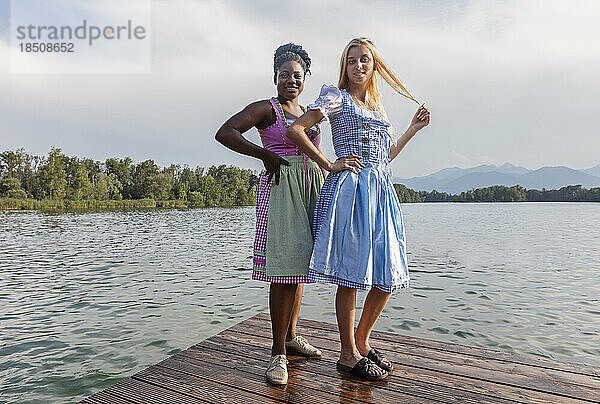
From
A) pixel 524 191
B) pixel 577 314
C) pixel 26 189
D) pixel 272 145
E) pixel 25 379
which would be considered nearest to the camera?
pixel 272 145

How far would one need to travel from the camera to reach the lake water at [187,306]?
472cm

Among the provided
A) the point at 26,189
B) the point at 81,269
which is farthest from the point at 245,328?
the point at 26,189

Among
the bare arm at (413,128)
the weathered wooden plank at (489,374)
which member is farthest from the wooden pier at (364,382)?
the bare arm at (413,128)

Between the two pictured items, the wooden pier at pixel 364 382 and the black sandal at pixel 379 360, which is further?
the black sandal at pixel 379 360

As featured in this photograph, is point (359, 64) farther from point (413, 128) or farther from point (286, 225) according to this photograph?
point (286, 225)

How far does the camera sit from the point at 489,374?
2.62 meters

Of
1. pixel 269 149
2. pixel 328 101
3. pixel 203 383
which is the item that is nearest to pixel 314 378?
pixel 203 383

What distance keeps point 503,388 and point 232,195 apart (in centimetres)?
6285

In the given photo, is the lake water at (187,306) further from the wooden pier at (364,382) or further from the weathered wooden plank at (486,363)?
the weathered wooden plank at (486,363)

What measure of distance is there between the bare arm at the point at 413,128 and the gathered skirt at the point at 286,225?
0.60m

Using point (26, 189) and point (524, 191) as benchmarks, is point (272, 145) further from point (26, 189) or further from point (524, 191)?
point (524, 191)

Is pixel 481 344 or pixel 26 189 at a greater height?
pixel 26 189

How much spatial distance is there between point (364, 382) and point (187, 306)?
16.5 feet

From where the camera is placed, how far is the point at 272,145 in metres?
2.66
